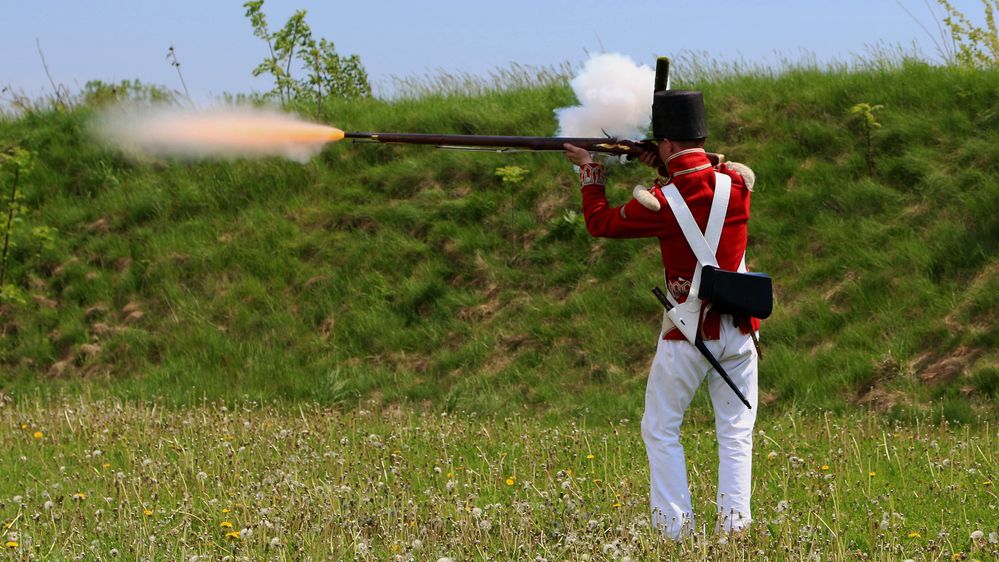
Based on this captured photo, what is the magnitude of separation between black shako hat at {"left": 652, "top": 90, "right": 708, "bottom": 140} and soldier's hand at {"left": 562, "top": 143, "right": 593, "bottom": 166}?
1.80 feet

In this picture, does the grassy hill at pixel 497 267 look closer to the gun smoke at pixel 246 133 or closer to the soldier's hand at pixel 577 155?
the gun smoke at pixel 246 133

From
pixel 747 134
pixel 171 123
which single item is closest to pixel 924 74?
pixel 747 134

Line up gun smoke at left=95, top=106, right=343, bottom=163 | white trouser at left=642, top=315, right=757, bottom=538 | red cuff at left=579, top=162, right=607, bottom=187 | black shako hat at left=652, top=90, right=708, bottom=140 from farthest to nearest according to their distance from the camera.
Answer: gun smoke at left=95, top=106, right=343, bottom=163
red cuff at left=579, top=162, right=607, bottom=187
black shako hat at left=652, top=90, right=708, bottom=140
white trouser at left=642, top=315, right=757, bottom=538

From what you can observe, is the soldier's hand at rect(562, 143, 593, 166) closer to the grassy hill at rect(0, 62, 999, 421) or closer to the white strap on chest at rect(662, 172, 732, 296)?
the white strap on chest at rect(662, 172, 732, 296)

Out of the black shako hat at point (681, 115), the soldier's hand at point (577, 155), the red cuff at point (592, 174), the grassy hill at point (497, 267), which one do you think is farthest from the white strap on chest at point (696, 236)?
the grassy hill at point (497, 267)

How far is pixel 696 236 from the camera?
724 centimetres

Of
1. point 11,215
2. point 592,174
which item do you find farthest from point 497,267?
point 592,174

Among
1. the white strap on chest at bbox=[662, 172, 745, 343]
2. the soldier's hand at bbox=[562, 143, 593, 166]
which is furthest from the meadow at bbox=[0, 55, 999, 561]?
the soldier's hand at bbox=[562, 143, 593, 166]

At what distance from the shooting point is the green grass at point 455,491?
6980mm

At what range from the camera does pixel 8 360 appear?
1727 cm

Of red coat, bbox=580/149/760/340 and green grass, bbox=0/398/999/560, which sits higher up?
red coat, bbox=580/149/760/340

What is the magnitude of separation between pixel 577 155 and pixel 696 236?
3.19ft

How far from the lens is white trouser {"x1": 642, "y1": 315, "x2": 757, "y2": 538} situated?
23.5ft

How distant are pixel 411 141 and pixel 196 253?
957 centimetres
